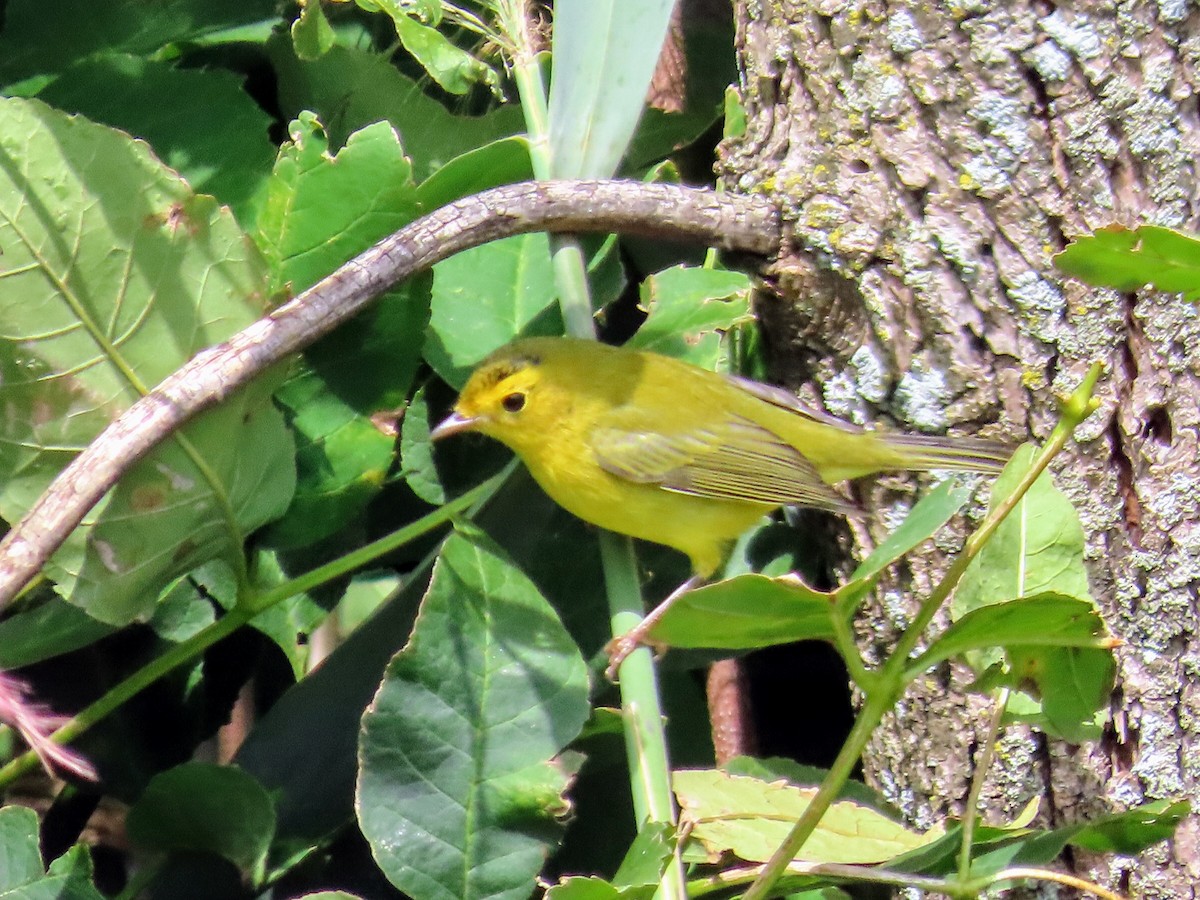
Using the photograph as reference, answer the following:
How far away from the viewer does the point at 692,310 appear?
1.85 metres

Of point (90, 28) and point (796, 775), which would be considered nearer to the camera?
point (796, 775)

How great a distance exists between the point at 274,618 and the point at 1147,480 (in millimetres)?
1184

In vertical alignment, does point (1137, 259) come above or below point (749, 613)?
above

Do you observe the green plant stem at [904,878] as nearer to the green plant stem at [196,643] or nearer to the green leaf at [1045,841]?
the green leaf at [1045,841]

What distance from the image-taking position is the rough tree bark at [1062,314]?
5.21 feet

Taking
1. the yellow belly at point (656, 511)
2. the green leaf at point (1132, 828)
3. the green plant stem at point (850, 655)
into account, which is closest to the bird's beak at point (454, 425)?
the yellow belly at point (656, 511)

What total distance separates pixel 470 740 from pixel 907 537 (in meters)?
0.58

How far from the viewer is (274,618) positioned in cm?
178

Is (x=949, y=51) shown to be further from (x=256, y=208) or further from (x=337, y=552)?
(x=337, y=552)

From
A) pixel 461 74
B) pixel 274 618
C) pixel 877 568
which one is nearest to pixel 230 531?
pixel 274 618

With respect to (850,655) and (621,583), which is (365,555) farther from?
(850,655)

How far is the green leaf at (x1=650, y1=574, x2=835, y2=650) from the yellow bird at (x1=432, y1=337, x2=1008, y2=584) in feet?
2.13

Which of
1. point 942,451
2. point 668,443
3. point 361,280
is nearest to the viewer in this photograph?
point 361,280

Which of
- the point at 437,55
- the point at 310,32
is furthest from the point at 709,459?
the point at 310,32
